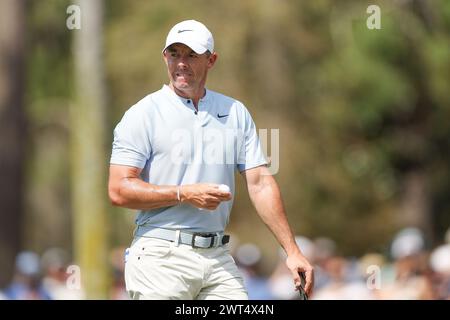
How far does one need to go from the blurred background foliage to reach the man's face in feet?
51.5

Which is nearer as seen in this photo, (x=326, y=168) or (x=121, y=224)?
(x=326, y=168)

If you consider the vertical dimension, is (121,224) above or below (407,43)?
below

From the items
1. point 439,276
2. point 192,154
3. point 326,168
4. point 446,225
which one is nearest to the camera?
point 192,154

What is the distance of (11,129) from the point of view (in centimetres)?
2269

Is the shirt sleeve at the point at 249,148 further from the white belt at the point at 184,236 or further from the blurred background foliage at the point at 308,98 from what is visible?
the blurred background foliage at the point at 308,98

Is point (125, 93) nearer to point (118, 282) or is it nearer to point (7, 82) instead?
point (7, 82)

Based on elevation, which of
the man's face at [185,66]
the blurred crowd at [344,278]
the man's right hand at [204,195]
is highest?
the man's face at [185,66]

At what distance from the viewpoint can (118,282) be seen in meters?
18.6

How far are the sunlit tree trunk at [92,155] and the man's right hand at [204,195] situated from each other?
908 cm

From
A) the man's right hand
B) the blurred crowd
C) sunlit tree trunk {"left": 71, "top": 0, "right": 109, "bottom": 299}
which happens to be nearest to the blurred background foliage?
sunlit tree trunk {"left": 71, "top": 0, "right": 109, "bottom": 299}

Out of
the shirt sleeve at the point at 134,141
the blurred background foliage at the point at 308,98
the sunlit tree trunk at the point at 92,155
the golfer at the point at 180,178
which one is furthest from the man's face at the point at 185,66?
the blurred background foliage at the point at 308,98

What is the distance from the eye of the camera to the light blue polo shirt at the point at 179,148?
24.5ft
